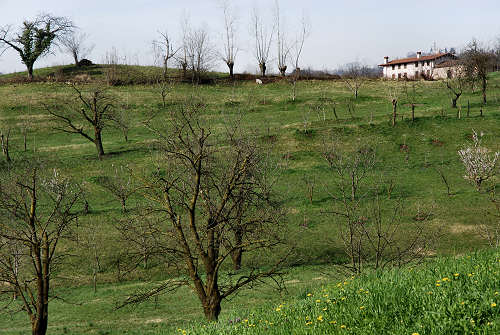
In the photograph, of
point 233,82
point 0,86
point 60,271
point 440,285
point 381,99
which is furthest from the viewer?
point 233,82

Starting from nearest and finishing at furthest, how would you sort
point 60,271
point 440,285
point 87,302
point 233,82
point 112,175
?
point 440,285, point 87,302, point 60,271, point 112,175, point 233,82

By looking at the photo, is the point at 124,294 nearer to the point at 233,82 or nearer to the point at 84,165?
the point at 84,165

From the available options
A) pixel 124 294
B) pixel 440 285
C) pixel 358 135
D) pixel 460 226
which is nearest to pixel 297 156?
pixel 358 135

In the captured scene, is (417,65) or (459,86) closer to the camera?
(459,86)

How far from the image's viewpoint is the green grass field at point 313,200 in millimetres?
6176

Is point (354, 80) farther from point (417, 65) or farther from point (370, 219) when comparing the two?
point (370, 219)

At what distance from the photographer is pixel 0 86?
257ft

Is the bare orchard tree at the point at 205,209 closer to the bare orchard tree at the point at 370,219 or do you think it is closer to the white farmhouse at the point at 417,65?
the bare orchard tree at the point at 370,219

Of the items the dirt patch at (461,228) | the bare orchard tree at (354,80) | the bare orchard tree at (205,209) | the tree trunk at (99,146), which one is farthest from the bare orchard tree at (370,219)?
the bare orchard tree at (354,80)

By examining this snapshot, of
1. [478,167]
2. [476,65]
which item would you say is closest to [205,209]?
[478,167]

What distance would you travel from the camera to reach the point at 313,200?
3638 cm

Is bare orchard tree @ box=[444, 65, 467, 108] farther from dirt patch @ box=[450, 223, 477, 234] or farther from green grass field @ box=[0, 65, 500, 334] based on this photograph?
dirt patch @ box=[450, 223, 477, 234]

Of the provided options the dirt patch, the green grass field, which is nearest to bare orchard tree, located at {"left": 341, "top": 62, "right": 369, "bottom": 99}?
the green grass field

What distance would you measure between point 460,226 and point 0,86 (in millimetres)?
79634
